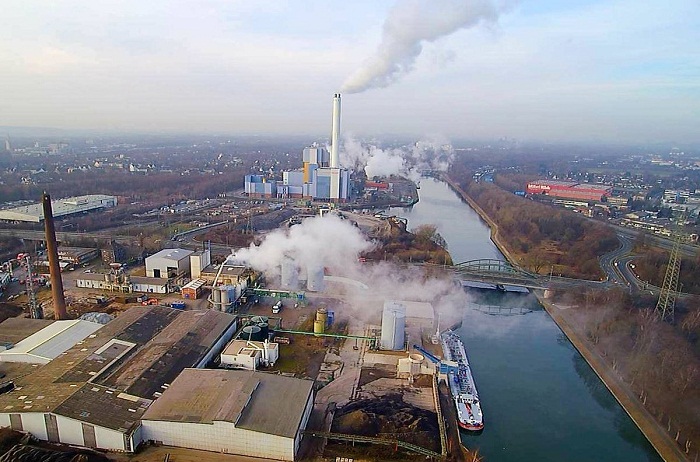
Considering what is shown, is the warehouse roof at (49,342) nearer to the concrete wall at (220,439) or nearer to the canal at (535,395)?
the concrete wall at (220,439)

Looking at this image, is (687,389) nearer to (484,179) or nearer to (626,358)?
(626,358)

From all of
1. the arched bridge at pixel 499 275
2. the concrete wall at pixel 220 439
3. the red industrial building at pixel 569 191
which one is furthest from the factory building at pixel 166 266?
the red industrial building at pixel 569 191

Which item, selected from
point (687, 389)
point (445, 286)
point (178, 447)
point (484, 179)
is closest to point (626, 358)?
point (687, 389)

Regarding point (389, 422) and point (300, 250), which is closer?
point (389, 422)

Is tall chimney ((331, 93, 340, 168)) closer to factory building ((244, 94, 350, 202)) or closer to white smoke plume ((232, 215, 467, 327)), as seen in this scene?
factory building ((244, 94, 350, 202))

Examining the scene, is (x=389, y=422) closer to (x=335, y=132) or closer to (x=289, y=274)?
(x=289, y=274)

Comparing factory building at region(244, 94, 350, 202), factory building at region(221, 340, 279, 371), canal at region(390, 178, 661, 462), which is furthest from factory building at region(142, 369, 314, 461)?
factory building at region(244, 94, 350, 202)

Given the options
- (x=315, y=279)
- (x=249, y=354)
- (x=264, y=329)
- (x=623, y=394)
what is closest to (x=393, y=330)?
(x=264, y=329)
